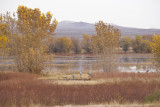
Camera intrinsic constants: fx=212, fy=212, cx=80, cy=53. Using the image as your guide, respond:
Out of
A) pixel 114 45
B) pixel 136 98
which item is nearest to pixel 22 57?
pixel 114 45

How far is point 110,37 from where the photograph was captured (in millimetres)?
24578

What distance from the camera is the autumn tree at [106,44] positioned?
79.0ft

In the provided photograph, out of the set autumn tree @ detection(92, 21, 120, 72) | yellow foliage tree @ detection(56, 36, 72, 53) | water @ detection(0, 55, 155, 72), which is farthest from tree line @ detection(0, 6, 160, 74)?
yellow foliage tree @ detection(56, 36, 72, 53)

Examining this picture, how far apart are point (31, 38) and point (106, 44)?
8427 mm

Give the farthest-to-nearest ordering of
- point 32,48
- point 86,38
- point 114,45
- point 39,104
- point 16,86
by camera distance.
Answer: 1. point 86,38
2. point 114,45
3. point 32,48
4. point 16,86
5. point 39,104

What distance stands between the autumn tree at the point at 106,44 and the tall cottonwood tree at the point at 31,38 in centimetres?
543

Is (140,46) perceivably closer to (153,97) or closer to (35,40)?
(35,40)

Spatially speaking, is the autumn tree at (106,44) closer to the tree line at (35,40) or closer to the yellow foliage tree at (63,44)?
the tree line at (35,40)

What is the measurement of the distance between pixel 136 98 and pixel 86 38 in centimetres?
6399

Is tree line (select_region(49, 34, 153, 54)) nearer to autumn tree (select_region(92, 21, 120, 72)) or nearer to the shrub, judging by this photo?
autumn tree (select_region(92, 21, 120, 72))

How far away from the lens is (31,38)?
2302 cm

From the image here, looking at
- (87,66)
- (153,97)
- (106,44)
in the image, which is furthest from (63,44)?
(153,97)

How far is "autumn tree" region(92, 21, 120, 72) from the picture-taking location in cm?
2409

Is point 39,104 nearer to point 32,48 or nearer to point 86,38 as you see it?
point 32,48
